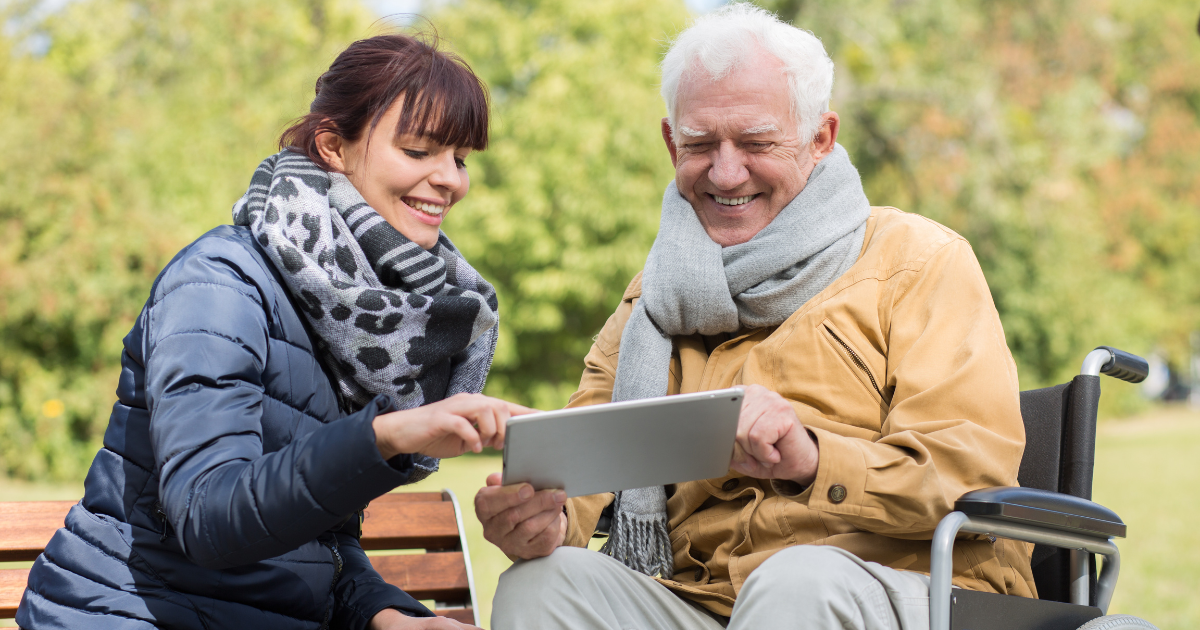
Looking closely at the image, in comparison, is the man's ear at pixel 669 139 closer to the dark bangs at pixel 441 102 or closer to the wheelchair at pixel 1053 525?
the dark bangs at pixel 441 102

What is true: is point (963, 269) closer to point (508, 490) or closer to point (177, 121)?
point (508, 490)

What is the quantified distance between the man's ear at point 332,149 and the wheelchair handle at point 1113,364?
1.75 m

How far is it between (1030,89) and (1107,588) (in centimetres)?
1653

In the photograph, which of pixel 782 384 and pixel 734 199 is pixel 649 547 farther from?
pixel 734 199

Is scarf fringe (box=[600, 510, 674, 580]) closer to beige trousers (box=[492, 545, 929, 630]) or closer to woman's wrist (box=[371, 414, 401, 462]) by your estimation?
beige trousers (box=[492, 545, 929, 630])

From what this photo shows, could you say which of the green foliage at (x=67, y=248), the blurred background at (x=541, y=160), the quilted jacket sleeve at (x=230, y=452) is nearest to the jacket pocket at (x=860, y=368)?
the quilted jacket sleeve at (x=230, y=452)

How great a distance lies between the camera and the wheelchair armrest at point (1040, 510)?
1819 millimetres

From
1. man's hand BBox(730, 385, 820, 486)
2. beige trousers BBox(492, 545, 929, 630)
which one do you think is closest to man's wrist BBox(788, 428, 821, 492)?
man's hand BBox(730, 385, 820, 486)

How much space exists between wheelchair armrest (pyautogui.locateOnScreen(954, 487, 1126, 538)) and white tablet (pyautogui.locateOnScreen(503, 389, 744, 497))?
447mm

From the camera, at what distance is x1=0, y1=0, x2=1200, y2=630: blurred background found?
1002 cm

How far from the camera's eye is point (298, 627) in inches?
80.1

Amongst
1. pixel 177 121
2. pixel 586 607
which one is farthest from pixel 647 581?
pixel 177 121

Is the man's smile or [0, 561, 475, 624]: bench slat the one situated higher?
the man's smile

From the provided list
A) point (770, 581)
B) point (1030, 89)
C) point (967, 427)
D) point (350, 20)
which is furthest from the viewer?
point (350, 20)
